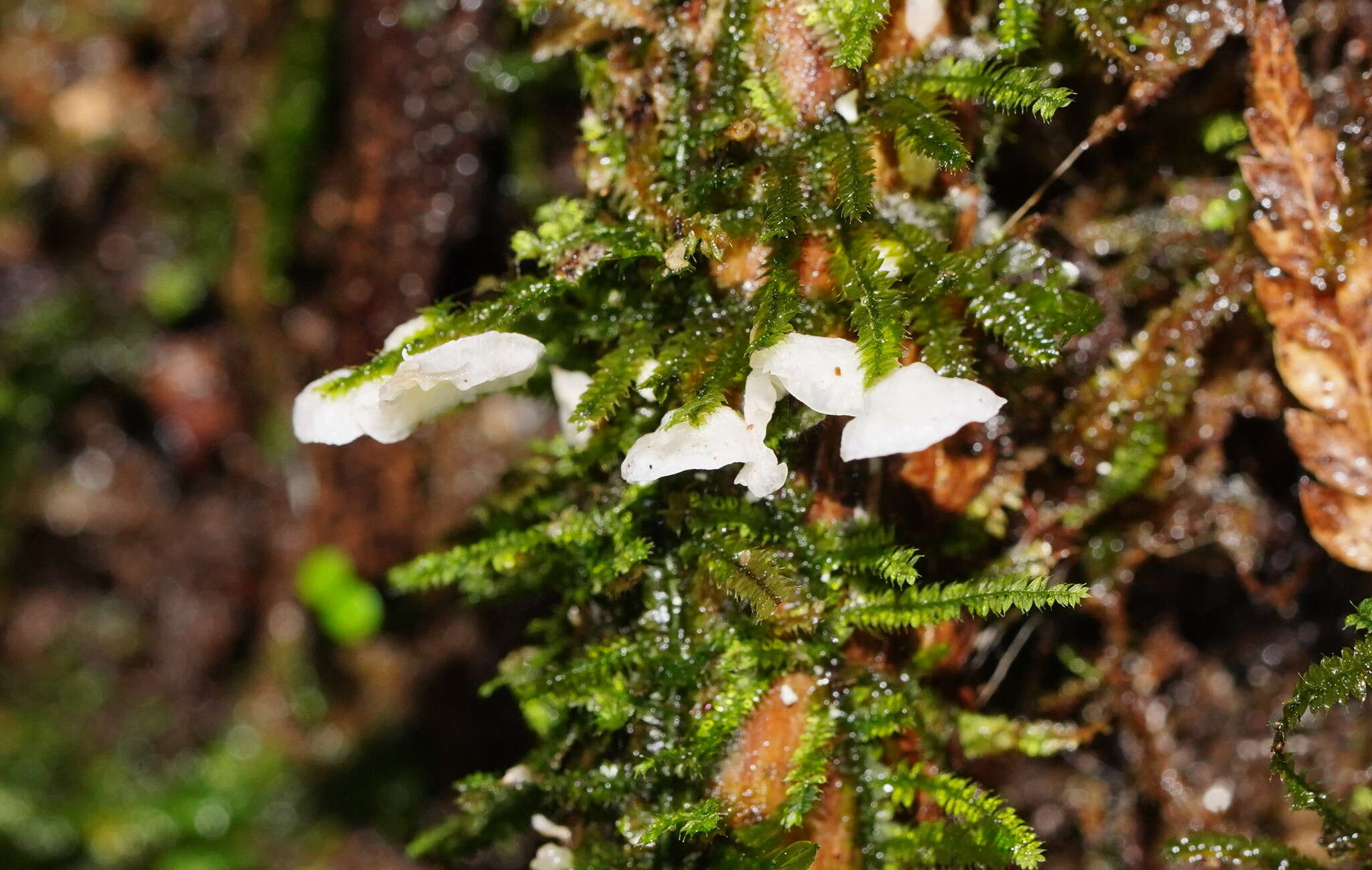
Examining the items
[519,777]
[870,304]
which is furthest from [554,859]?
[870,304]

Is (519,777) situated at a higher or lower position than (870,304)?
lower

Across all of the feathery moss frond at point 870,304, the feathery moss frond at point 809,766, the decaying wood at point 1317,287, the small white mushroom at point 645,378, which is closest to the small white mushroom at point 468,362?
the small white mushroom at point 645,378

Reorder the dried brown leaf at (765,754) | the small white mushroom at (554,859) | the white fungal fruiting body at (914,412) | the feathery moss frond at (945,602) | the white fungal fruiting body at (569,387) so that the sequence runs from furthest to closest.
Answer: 1. the white fungal fruiting body at (569,387)
2. the small white mushroom at (554,859)
3. the dried brown leaf at (765,754)
4. the feathery moss frond at (945,602)
5. the white fungal fruiting body at (914,412)

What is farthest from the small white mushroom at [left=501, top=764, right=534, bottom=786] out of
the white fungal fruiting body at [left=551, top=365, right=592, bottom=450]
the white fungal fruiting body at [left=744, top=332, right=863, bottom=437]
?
the white fungal fruiting body at [left=744, top=332, right=863, bottom=437]

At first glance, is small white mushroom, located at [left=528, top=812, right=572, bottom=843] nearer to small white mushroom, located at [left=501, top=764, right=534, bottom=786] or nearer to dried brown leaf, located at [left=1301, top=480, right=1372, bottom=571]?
small white mushroom, located at [left=501, top=764, right=534, bottom=786]

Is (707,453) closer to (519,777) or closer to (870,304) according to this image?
(870,304)

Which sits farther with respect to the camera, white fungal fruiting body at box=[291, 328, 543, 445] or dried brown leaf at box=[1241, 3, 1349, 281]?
dried brown leaf at box=[1241, 3, 1349, 281]

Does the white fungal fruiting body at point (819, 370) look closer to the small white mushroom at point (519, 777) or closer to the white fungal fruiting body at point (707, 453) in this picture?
the white fungal fruiting body at point (707, 453)
